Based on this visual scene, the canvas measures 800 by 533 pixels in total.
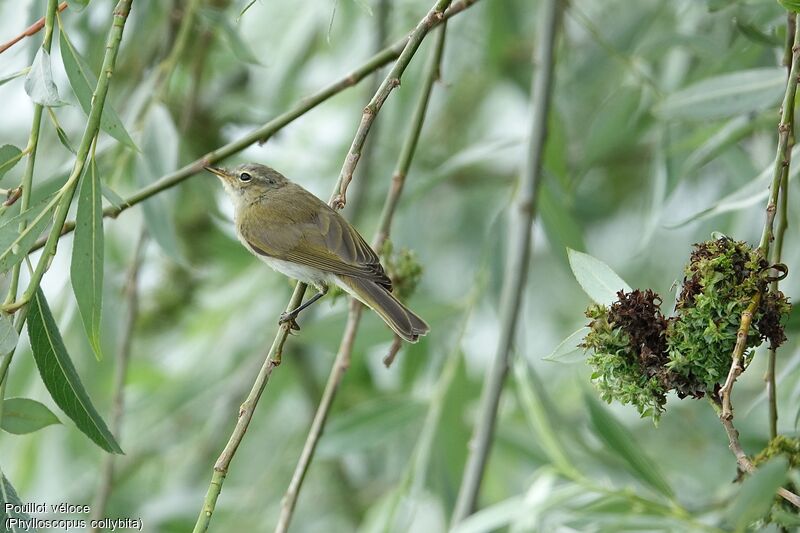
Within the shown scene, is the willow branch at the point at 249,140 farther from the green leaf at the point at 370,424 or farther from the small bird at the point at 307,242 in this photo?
the green leaf at the point at 370,424

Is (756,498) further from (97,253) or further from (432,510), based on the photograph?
(432,510)

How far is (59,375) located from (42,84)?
0.47 metres

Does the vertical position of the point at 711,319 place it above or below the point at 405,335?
below

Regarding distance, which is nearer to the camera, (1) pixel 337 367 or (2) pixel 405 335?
(1) pixel 337 367

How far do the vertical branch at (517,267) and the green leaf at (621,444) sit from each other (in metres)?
0.25

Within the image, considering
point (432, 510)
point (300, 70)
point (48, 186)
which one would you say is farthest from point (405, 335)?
point (432, 510)

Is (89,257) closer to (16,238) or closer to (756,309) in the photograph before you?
(16,238)

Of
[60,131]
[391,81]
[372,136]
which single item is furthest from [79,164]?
[372,136]

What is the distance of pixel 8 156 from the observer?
1.62 meters

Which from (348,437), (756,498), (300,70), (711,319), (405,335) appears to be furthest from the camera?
(300,70)

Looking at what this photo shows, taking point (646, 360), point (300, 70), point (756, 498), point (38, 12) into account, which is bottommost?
point (756, 498)

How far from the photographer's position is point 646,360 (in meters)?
1.42

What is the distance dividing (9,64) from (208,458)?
6.45 feet

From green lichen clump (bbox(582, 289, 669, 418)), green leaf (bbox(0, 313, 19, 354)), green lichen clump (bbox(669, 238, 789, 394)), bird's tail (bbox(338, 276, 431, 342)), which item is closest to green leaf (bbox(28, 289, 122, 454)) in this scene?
green leaf (bbox(0, 313, 19, 354))
